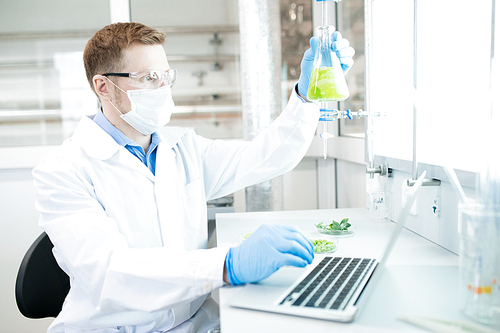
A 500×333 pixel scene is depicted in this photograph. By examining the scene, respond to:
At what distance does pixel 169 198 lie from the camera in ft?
3.97

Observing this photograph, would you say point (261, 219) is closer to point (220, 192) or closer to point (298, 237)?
point (220, 192)

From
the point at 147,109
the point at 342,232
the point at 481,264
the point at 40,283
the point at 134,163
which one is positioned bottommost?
the point at 40,283

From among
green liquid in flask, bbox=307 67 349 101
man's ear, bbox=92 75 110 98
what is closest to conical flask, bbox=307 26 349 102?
green liquid in flask, bbox=307 67 349 101

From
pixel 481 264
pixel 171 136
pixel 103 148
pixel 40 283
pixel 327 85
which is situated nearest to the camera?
pixel 481 264

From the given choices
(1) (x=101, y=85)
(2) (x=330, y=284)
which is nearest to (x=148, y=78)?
(1) (x=101, y=85)

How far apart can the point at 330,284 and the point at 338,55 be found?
0.70m

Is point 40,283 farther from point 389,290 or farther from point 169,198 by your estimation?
point 389,290

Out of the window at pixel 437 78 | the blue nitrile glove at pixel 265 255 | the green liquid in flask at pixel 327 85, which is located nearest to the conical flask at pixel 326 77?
the green liquid in flask at pixel 327 85

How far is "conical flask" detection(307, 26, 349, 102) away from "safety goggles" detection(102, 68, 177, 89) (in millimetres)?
491

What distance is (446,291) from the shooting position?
792mm

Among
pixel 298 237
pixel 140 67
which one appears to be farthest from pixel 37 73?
A: pixel 298 237

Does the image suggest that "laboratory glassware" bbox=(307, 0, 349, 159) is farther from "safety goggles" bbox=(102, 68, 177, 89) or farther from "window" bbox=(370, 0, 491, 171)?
"safety goggles" bbox=(102, 68, 177, 89)

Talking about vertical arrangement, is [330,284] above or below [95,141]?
below

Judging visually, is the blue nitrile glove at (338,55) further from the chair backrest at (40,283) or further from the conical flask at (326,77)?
the chair backrest at (40,283)
